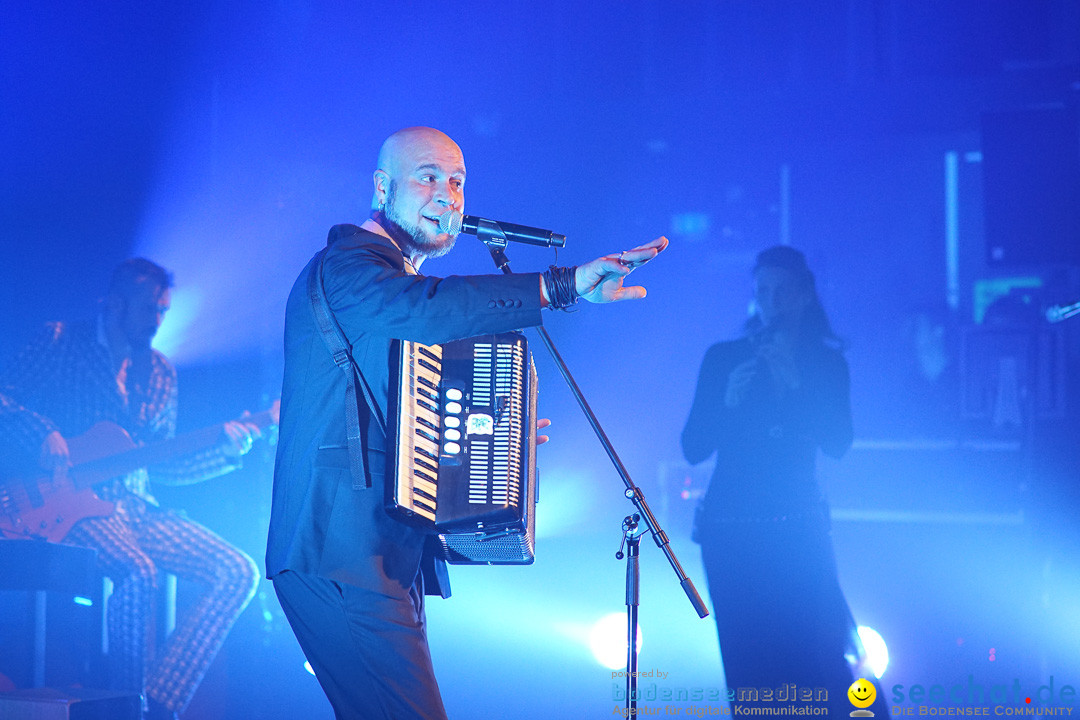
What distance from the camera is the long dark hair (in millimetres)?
5223

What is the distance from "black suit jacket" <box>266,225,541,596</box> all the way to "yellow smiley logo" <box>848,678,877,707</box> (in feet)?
10.9

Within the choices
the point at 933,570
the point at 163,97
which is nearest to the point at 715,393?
the point at 933,570

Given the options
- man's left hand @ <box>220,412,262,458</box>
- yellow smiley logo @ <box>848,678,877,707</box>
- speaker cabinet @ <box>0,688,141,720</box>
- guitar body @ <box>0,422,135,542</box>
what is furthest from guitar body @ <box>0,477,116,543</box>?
yellow smiley logo @ <box>848,678,877,707</box>

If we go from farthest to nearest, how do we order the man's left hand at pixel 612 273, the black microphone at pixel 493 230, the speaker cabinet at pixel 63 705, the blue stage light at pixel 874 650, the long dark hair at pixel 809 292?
the long dark hair at pixel 809 292
the blue stage light at pixel 874 650
the speaker cabinet at pixel 63 705
the black microphone at pixel 493 230
the man's left hand at pixel 612 273

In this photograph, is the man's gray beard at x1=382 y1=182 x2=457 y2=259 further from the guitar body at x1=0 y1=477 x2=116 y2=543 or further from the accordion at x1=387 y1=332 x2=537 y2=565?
the guitar body at x1=0 y1=477 x2=116 y2=543

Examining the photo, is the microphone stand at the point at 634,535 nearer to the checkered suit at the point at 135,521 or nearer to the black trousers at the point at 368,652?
the black trousers at the point at 368,652

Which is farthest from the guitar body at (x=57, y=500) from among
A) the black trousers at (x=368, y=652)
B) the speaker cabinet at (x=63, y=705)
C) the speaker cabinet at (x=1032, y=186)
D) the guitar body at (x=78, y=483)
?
the speaker cabinet at (x=1032, y=186)

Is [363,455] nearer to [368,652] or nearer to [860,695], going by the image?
[368,652]

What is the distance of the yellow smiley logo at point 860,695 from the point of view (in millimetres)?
4902

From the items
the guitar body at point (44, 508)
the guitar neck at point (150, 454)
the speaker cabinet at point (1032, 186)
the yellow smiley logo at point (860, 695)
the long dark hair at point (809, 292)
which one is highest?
the speaker cabinet at point (1032, 186)

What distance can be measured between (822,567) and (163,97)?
15.1 feet

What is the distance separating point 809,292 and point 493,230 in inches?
122

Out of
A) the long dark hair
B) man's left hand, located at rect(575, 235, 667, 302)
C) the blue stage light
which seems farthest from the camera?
the long dark hair

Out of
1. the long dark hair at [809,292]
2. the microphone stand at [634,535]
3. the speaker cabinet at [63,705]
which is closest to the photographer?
the microphone stand at [634,535]
